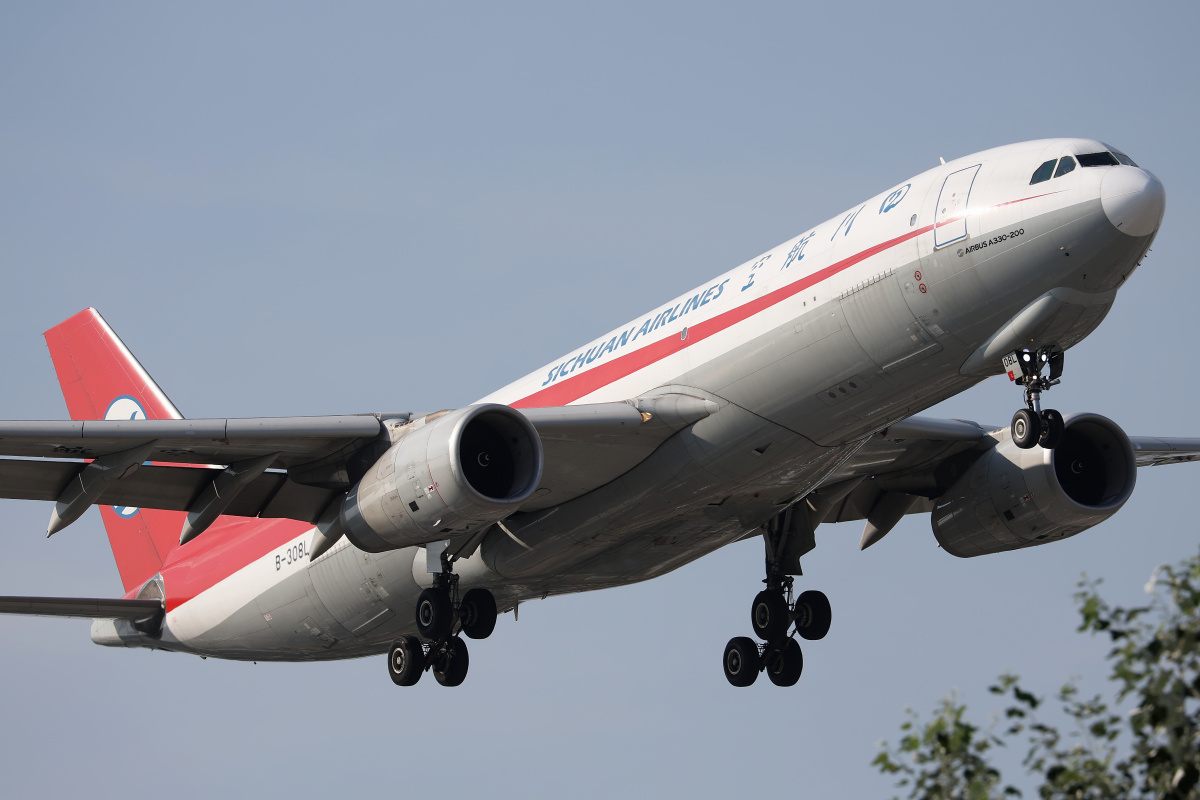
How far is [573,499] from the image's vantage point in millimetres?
23625

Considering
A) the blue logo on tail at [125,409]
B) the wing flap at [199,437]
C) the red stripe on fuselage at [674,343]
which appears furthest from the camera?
the blue logo on tail at [125,409]

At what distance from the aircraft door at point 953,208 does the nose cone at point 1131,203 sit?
179 cm

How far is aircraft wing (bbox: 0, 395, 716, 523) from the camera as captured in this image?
21.3 m

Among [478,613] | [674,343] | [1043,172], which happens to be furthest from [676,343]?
[478,613]

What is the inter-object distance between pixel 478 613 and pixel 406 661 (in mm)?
1649

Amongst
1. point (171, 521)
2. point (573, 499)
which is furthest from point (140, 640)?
point (573, 499)

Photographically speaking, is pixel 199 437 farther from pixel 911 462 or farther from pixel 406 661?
A: pixel 911 462

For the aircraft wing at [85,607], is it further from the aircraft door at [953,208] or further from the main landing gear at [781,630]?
the aircraft door at [953,208]

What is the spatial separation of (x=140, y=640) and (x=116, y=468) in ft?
34.3

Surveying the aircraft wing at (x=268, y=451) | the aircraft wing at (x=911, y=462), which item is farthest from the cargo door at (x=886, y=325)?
the aircraft wing at (x=911, y=462)

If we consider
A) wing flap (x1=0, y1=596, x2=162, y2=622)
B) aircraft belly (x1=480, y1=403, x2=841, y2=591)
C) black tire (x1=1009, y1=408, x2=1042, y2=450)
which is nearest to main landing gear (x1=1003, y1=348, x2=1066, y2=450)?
black tire (x1=1009, y1=408, x2=1042, y2=450)

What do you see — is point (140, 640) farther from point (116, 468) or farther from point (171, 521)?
point (116, 468)

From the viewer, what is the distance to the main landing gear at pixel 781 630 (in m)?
27.8

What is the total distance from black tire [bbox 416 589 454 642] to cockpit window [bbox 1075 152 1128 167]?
12.6m
